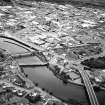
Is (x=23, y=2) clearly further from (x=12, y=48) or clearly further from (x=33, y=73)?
(x=33, y=73)

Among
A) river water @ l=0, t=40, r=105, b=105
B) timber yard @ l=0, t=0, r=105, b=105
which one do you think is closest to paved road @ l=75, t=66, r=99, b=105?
timber yard @ l=0, t=0, r=105, b=105

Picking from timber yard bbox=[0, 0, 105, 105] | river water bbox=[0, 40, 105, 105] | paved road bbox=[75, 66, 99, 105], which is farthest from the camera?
river water bbox=[0, 40, 105, 105]

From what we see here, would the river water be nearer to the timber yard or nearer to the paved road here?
the timber yard

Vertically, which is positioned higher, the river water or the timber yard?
the timber yard

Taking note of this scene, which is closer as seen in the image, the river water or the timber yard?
the timber yard

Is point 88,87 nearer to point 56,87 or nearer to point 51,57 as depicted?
point 56,87

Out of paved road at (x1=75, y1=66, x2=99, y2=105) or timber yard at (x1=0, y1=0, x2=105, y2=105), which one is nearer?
paved road at (x1=75, y1=66, x2=99, y2=105)

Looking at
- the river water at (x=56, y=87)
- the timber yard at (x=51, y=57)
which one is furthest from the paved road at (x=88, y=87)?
the river water at (x=56, y=87)

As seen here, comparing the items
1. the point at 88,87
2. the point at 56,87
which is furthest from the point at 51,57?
the point at 88,87

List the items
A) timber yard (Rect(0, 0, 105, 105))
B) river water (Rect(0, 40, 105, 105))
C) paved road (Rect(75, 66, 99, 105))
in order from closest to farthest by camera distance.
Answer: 1. paved road (Rect(75, 66, 99, 105))
2. timber yard (Rect(0, 0, 105, 105))
3. river water (Rect(0, 40, 105, 105))
